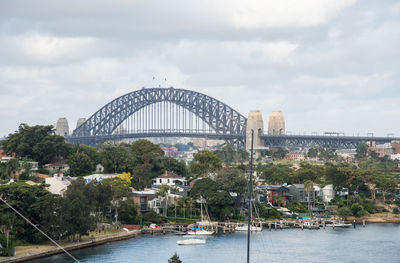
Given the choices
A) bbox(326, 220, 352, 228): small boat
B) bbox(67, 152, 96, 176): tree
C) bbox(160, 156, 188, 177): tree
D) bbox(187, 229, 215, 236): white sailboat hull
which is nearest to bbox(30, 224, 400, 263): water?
bbox(187, 229, 215, 236): white sailboat hull

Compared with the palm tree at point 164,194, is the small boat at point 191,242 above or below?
below

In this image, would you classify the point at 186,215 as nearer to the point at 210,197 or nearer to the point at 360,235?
the point at 210,197

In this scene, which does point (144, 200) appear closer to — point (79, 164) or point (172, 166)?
point (79, 164)

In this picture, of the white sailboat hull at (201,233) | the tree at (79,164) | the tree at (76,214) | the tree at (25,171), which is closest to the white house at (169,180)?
the tree at (79,164)

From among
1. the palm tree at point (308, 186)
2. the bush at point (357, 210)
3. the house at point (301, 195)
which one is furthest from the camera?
the house at point (301, 195)

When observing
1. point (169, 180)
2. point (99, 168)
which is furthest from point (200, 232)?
point (99, 168)

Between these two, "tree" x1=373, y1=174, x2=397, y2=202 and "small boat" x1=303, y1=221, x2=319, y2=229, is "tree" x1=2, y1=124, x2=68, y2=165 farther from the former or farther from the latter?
"tree" x1=373, y1=174, x2=397, y2=202

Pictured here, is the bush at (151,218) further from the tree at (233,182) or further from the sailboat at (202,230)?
the tree at (233,182)
